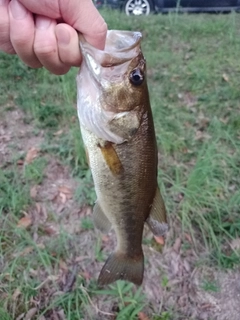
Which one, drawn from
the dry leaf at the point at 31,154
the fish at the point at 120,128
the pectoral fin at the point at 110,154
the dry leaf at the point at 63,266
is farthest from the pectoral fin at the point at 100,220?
the dry leaf at the point at 31,154

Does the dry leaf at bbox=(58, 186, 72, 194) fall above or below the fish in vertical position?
below

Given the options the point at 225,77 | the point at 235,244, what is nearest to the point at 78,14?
the point at 235,244

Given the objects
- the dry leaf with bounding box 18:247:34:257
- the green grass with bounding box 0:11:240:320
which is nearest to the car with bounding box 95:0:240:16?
the green grass with bounding box 0:11:240:320

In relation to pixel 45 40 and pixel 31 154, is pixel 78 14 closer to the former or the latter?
pixel 45 40

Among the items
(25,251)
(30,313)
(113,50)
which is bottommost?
(30,313)

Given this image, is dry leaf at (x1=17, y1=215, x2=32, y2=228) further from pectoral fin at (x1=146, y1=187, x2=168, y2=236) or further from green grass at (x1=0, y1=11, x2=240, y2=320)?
pectoral fin at (x1=146, y1=187, x2=168, y2=236)

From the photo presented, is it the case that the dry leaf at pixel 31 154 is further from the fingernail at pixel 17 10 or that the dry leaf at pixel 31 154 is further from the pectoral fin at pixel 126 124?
the fingernail at pixel 17 10

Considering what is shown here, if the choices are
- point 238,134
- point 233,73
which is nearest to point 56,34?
point 238,134
